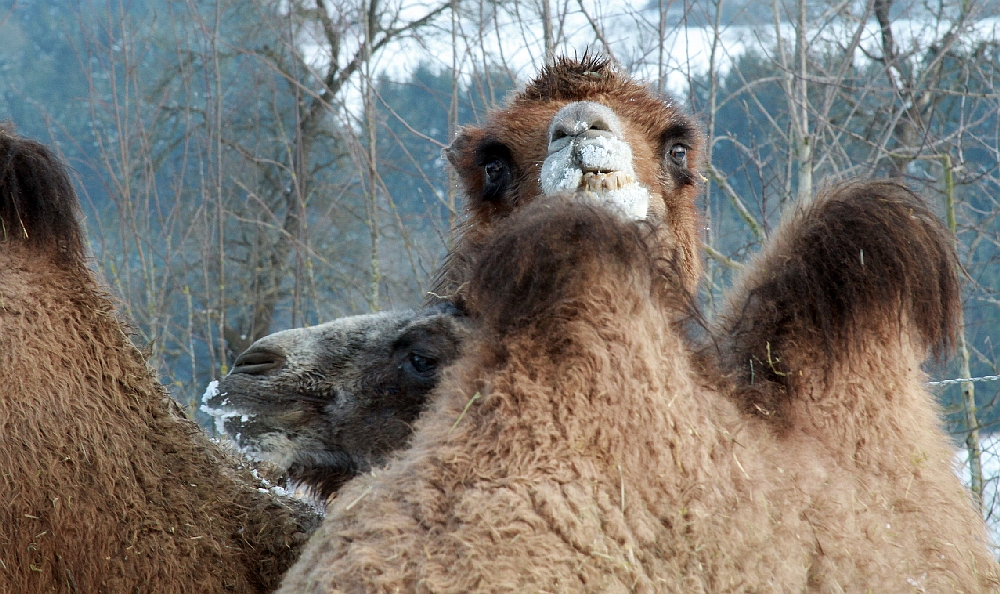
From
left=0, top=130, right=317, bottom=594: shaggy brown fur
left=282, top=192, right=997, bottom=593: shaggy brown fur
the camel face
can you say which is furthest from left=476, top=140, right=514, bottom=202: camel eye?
left=282, top=192, right=997, bottom=593: shaggy brown fur

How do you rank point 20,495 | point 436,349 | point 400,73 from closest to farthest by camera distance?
point 20,495 → point 436,349 → point 400,73

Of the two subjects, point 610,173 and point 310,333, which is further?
point 310,333

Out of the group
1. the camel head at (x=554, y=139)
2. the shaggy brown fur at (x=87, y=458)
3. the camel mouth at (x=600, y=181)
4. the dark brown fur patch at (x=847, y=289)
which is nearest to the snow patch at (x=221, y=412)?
the shaggy brown fur at (x=87, y=458)

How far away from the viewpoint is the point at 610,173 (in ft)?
11.9

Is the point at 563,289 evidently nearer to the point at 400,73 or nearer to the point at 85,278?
the point at 85,278

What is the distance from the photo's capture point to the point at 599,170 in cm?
359

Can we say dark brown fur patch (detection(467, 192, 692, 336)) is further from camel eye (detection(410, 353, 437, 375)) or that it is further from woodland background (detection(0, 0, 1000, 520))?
woodland background (detection(0, 0, 1000, 520))

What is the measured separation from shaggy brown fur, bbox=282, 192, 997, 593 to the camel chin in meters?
1.18

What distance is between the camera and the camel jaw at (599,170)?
3600 mm

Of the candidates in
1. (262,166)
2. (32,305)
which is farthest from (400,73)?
(32,305)

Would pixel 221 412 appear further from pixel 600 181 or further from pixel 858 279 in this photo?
pixel 858 279

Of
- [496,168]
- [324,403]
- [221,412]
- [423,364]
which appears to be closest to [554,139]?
[496,168]

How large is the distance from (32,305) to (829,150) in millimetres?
5784

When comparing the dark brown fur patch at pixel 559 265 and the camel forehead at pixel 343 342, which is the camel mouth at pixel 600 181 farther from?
the dark brown fur patch at pixel 559 265
